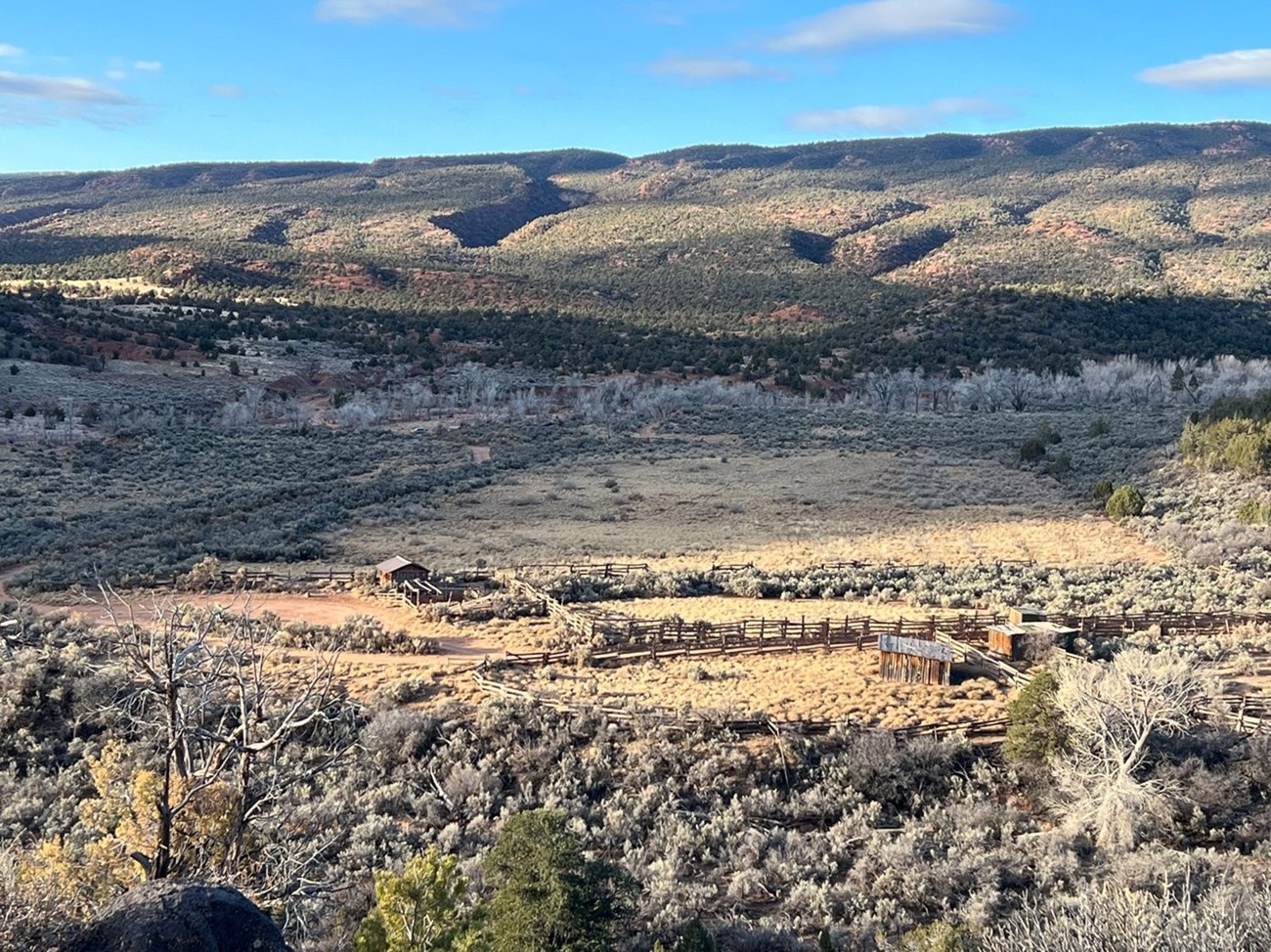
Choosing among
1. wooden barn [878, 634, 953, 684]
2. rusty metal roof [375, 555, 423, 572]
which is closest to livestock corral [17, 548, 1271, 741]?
wooden barn [878, 634, 953, 684]

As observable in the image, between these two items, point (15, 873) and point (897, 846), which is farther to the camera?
point (897, 846)

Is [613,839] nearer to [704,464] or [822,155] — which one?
[704,464]

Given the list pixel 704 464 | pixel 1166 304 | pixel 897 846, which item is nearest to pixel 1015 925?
pixel 897 846

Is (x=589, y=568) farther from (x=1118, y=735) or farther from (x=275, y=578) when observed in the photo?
(x=1118, y=735)

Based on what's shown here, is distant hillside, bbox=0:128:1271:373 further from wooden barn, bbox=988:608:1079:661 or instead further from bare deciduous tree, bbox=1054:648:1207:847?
bare deciduous tree, bbox=1054:648:1207:847

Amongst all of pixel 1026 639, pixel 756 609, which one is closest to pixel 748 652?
pixel 756 609

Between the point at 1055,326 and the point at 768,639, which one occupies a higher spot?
the point at 1055,326

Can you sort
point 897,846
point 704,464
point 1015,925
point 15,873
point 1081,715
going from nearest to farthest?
point 15,873 < point 1015,925 < point 897,846 < point 1081,715 < point 704,464
